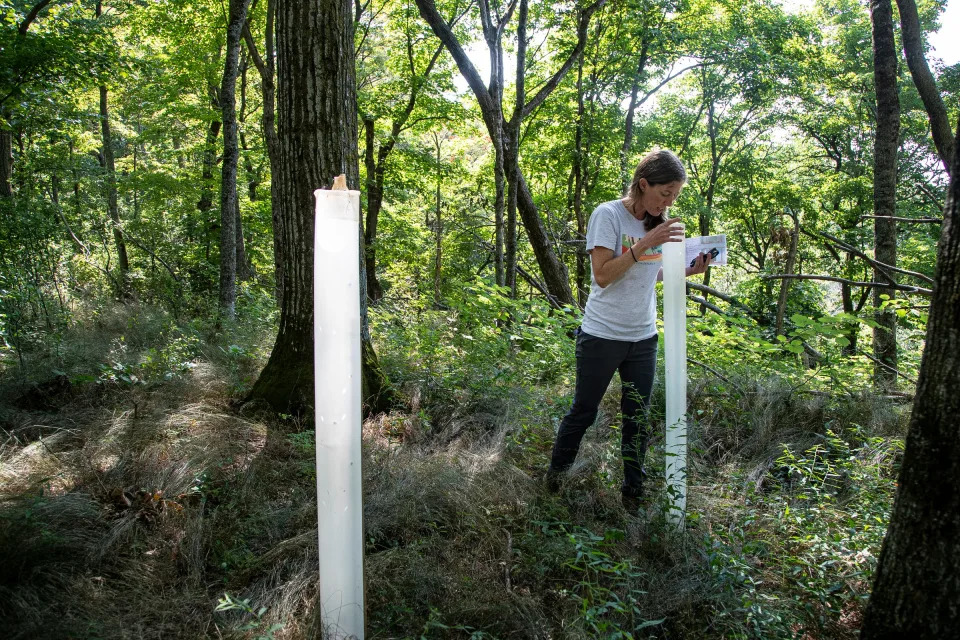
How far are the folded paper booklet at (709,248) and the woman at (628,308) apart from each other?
32 millimetres

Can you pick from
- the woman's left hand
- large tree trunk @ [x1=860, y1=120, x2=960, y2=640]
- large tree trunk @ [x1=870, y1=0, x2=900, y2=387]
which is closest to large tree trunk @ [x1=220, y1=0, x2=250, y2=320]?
the woman's left hand

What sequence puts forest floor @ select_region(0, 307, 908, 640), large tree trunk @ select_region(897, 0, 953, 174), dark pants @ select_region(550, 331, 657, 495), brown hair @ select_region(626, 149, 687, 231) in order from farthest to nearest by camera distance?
large tree trunk @ select_region(897, 0, 953, 174) < dark pants @ select_region(550, 331, 657, 495) < brown hair @ select_region(626, 149, 687, 231) < forest floor @ select_region(0, 307, 908, 640)

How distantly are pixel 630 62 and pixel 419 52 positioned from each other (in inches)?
198

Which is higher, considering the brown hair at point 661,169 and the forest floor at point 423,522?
the brown hair at point 661,169

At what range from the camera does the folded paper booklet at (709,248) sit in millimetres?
2738

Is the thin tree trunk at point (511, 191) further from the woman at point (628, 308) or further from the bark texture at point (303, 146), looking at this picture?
the woman at point (628, 308)

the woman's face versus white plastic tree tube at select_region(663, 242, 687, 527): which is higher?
the woman's face

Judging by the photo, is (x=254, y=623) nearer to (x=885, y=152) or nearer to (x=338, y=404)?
(x=338, y=404)

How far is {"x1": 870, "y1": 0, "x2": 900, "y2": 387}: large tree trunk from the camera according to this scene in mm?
6051

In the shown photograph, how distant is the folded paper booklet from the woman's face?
0.22 metres

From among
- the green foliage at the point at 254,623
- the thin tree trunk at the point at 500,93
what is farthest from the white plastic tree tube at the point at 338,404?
the thin tree trunk at the point at 500,93

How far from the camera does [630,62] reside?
44.8 feet

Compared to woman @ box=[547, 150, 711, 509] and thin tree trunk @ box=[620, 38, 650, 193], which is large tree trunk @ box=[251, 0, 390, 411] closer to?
woman @ box=[547, 150, 711, 509]

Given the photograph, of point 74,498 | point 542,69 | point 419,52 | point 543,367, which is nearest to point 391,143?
point 419,52
